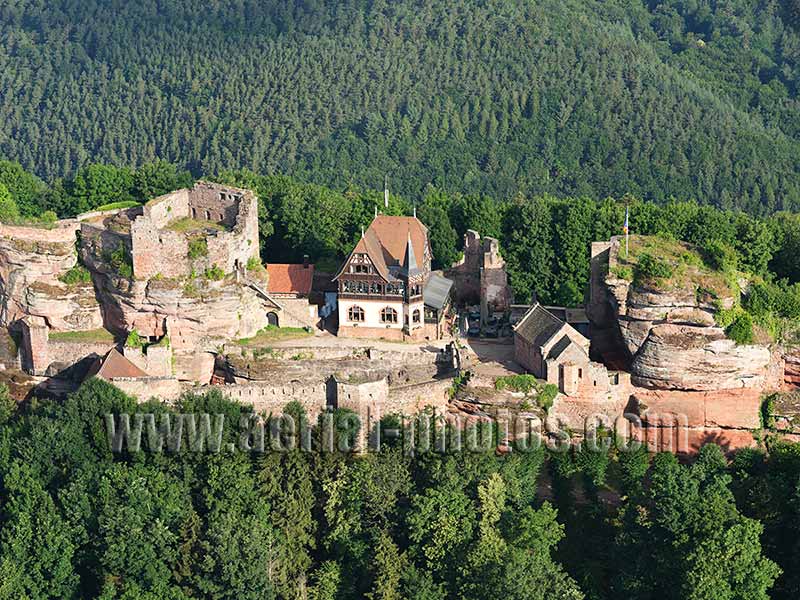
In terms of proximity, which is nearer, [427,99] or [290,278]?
[290,278]

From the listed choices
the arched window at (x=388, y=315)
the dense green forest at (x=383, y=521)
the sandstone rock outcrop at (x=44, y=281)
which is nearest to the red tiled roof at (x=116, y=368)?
the dense green forest at (x=383, y=521)

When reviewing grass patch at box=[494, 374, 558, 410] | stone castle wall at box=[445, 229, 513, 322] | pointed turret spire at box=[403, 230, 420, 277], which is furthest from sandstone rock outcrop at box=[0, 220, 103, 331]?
grass patch at box=[494, 374, 558, 410]

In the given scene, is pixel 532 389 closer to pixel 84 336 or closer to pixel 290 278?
pixel 290 278

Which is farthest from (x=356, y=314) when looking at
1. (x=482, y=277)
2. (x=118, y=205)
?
(x=118, y=205)

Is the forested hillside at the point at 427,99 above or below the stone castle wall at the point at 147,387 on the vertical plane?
above

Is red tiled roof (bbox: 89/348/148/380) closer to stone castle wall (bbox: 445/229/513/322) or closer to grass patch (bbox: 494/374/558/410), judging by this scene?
grass patch (bbox: 494/374/558/410)

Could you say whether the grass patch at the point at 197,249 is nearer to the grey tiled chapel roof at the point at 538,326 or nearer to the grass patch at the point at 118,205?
the grass patch at the point at 118,205

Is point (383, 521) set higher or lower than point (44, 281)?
lower
